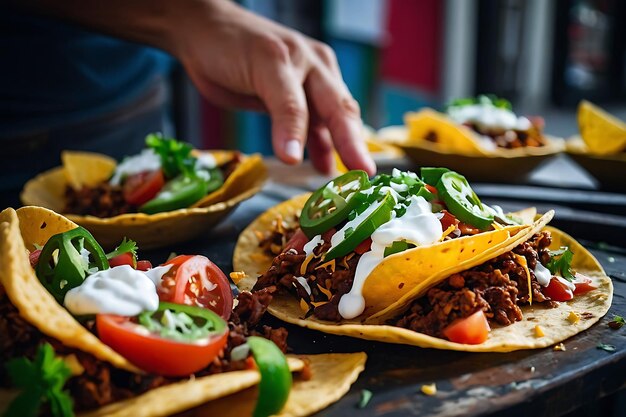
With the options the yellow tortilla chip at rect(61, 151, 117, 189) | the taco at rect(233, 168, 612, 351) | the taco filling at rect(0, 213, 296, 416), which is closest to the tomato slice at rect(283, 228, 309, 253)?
the taco at rect(233, 168, 612, 351)

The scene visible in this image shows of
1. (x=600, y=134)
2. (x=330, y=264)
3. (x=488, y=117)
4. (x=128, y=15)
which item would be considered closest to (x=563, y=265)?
(x=330, y=264)

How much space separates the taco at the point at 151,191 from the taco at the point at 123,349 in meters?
0.81

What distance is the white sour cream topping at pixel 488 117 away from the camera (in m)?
4.21

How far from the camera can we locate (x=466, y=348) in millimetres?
1871

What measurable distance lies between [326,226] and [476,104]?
8.31 feet

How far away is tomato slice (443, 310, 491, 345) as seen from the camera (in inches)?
75.4

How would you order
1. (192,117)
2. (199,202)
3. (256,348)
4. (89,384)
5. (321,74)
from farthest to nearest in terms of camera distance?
(192,117) < (321,74) < (199,202) < (256,348) < (89,384)

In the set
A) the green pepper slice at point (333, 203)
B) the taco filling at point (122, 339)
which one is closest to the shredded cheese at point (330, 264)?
the green pepper slice at point (333, 203)

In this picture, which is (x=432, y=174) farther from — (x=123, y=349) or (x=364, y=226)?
(x=123, y=349)

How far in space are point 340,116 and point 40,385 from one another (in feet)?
6.39

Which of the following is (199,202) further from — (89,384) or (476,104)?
(476,104)

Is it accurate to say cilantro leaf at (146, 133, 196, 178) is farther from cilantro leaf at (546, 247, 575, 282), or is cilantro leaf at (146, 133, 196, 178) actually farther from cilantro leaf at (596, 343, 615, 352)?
cilantro leaf at (596, 343, 615, 352)

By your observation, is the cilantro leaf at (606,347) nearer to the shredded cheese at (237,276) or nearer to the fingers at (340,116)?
the shredded cheese at (237,276)

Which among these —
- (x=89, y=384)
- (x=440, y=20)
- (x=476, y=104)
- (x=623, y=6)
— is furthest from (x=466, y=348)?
(x=623, y=6)
